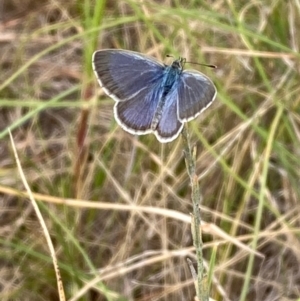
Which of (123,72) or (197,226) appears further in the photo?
(123,72)

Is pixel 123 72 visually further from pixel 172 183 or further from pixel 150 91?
pixel 172 183

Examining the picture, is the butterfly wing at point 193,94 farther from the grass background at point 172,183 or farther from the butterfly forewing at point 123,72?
the grass background at point 172,183

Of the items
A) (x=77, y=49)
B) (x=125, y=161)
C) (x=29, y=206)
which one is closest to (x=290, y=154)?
(x=125, y=161)

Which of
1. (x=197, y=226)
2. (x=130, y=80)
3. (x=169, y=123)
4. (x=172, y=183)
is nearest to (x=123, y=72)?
(x=130, y=80)

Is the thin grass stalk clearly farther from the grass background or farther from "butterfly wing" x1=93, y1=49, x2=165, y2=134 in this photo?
the grass background

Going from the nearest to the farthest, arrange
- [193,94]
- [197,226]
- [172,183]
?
[197,226]
[193,94]
[172,183]

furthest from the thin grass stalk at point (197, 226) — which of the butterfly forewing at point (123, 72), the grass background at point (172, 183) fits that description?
the grass background at point (172, 183)
